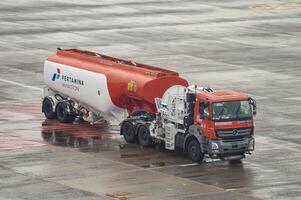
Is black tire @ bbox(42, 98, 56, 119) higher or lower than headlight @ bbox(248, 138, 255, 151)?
higher

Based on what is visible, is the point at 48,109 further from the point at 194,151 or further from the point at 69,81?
the point at 194,151

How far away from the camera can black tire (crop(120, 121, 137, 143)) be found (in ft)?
170

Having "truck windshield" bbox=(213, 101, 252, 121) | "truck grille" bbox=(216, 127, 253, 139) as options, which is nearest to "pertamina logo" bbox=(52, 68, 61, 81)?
"truck windshield" bbox=(213, 101, 252, 121)

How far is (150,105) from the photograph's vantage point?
52031mm

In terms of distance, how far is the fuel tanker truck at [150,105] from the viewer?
158 feet

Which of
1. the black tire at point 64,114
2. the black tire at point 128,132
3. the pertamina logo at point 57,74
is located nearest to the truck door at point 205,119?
the black tire at point 128,132

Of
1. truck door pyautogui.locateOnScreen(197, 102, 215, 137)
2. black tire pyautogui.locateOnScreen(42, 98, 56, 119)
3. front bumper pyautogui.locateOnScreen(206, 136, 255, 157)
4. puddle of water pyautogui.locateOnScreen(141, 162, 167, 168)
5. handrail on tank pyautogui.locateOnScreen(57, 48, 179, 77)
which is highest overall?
handrail on tank pyautogui.locateOnScreen(57, 48, 179, 77)

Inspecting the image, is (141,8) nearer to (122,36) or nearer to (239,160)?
(122,36)

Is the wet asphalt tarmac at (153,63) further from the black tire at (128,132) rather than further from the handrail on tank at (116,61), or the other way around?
the handrail on tank at (116,61)

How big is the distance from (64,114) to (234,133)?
11214 mm

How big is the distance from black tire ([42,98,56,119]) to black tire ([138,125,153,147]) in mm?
7218

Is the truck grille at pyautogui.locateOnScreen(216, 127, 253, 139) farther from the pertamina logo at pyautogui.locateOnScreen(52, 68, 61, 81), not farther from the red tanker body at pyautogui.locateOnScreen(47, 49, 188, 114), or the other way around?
the pertamina logo at pyautogui.locateOnScreen(52, 68, 61, 81)

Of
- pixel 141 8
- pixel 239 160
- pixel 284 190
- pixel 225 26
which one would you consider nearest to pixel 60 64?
pixel 239 160

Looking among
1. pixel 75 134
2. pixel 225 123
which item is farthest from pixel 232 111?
pixel 75 134
